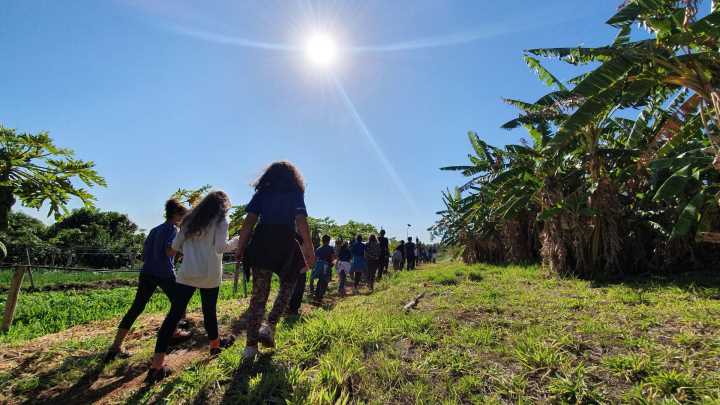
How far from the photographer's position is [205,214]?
352 centimetres

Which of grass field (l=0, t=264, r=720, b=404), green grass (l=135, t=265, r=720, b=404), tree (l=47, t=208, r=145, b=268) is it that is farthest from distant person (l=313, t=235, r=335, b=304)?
tree (l=47, t=208, r=145, b=268)

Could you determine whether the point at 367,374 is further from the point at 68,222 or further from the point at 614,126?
the point at 68,222

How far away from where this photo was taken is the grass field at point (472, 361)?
2.61m

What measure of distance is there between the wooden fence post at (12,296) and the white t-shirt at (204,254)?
506cm

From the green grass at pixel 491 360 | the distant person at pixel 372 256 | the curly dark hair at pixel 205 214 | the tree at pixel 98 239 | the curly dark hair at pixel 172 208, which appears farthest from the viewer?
the tree at pixel 98 239

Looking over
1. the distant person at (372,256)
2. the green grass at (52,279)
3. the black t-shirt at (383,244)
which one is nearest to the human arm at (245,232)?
the distant person at (372,256)

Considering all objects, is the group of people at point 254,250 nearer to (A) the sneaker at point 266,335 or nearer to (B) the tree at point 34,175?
(A) the sneaker at point 266,335

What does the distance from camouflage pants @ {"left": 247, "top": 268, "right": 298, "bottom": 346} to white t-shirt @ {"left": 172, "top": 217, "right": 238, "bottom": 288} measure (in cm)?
49

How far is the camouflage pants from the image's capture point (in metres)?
3.29

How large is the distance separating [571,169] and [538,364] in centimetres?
795

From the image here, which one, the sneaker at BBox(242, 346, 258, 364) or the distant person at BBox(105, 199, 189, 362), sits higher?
the distant person at BBox(105, 199, 189, 362)

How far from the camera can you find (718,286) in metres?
5.81

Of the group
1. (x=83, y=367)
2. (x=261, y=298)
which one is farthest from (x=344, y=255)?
(x=261, y=298)

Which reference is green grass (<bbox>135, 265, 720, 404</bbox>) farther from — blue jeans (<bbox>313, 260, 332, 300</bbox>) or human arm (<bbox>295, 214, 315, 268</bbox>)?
blue jeans (<bbox>313, 260, 332, 300</bbox>)
